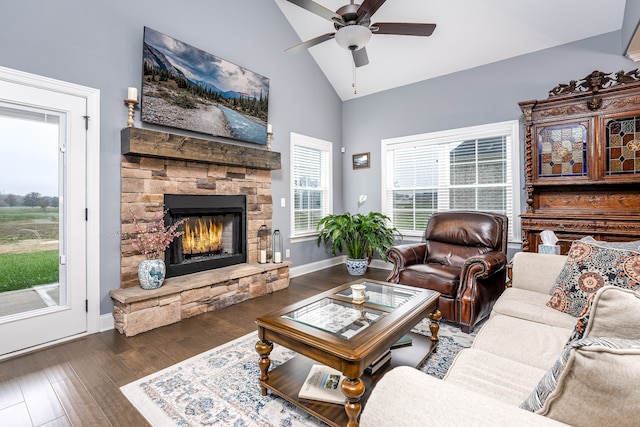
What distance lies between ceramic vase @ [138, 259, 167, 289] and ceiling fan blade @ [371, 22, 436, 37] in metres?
3.07

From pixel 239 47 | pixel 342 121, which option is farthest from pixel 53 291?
pixel 342 121

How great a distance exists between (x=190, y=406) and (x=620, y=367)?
1.92 meters

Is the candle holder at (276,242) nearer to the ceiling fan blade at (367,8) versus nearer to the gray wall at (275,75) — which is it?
the gray wall at (275,75)

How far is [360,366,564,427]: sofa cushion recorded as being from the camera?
0.65 metres

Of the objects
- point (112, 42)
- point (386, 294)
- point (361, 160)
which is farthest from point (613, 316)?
Answer: point (361, 160)

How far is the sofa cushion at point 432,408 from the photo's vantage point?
2.13ft

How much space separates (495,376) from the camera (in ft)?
4.14

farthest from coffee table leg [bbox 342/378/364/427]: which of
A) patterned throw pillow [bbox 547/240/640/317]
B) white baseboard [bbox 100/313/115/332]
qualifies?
white baseboard [bbox 100/313/115/332]

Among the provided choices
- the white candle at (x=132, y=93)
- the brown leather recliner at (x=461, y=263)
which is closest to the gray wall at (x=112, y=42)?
the white candle at (x=132, y=93)

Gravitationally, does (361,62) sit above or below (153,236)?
above

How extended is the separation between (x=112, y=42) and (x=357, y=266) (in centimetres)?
398

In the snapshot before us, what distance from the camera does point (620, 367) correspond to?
0.61 m

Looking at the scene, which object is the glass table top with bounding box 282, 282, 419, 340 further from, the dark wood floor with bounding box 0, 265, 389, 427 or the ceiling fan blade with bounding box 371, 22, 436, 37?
the ceiling fan blade with bounding box 371, 22, 436, 37

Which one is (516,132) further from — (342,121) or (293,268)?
(293,268)
